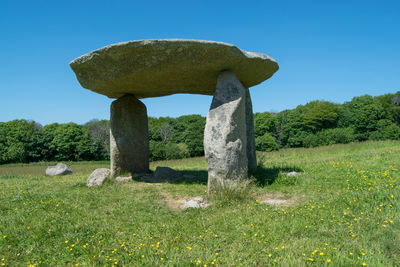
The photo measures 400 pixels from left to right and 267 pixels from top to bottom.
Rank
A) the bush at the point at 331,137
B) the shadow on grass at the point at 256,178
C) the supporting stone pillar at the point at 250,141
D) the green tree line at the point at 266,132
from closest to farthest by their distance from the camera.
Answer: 1. the shadow on grass at the point at 256,178
2. the supporting stone pillar at the point at 250,141
3. the bush at the point at 331,137
4. the green tree line at the point at 266,132

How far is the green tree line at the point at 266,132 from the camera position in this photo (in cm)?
3353

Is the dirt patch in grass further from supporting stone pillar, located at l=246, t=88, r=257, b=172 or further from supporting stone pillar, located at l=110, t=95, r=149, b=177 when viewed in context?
supporting stone pillar, located at l=110, t=95, r=149, b=177

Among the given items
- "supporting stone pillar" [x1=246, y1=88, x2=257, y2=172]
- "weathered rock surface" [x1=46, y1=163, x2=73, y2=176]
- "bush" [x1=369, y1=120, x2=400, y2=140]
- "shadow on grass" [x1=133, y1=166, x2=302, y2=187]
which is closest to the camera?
"shadow on grass" [x1=133, y1=166, x2=302, y2=187]

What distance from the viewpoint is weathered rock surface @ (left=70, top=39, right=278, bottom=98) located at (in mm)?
6156

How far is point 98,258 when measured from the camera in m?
3.51

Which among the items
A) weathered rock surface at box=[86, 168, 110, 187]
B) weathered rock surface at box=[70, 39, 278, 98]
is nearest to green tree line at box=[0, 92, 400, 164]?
weathered rock surface at box=[86, 168, 110, 187]

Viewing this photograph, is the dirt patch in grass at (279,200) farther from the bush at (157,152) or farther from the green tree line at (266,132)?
the green tree line at (266,132)

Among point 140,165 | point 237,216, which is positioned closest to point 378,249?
point 237,216

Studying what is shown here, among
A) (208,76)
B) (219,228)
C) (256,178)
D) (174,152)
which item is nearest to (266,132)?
(174,152)

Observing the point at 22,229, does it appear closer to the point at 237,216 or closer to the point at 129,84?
the point at 237,216

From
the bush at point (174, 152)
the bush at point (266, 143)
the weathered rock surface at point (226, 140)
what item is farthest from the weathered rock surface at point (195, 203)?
the bush at point (266, 143)

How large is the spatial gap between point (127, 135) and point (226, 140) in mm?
4789

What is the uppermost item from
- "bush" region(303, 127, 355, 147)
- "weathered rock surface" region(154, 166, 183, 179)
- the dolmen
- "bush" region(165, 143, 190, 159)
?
the dolmen

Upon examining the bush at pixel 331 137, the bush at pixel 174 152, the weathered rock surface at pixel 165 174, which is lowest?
the bush at pixel 174 152
